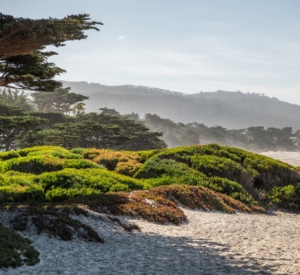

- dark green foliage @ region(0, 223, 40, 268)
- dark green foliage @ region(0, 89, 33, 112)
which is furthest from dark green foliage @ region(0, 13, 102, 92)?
dark green foliage @ region(0, 89, 33, 112)

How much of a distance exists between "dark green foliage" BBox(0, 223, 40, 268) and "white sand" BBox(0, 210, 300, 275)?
19 cm

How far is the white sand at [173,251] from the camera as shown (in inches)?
304

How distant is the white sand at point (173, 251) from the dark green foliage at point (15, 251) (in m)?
0.19

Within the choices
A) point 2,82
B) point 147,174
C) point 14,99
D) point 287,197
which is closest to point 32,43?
point 2,82

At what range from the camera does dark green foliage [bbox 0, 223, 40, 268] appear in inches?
276

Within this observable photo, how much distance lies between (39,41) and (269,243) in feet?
30.8

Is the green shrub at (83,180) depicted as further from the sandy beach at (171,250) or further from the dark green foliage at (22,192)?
the sandy beach at (171,250)

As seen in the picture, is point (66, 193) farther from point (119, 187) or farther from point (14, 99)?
point (14, 99)

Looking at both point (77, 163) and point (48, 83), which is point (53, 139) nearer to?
point (77, 163)

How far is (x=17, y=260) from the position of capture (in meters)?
7.12

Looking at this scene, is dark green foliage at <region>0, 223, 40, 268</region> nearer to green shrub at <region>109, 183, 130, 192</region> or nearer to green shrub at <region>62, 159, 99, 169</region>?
green shrub at <region>109, 183, 130, 192</region>

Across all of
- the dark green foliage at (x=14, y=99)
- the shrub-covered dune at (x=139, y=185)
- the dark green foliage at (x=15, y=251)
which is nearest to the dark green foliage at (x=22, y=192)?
the shrub-covered dune at (x=139, y=185)

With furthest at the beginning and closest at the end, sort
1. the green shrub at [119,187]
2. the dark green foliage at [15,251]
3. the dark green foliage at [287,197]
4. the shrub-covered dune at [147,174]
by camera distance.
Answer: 1. the dark green foliage at [287,197]
2. the green shrub at [119,187]
3. the shrub-covered dune at [147,174]
4. the dark green foliage at [15,251]

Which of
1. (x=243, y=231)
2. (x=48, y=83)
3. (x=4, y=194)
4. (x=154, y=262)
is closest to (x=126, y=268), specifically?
(x=154, y=262)
